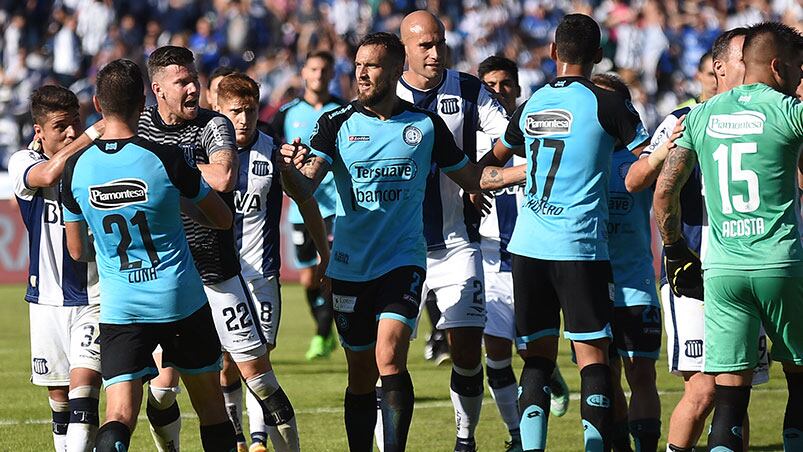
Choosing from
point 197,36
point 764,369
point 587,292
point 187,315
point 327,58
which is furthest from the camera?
point 197,36

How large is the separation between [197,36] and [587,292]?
69.9 feet

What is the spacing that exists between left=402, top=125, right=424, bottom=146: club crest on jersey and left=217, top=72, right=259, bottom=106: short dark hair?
132 cm

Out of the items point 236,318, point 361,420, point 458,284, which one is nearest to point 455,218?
point 458,284

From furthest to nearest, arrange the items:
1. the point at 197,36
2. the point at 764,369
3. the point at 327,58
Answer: the point at 197,36, the point at 327,58, the point at 764,369

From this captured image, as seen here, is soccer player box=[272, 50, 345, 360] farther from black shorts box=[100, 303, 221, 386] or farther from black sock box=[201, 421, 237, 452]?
black shorts box=[100, 303, 221, 386]

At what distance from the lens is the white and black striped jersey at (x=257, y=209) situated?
8.89 metres

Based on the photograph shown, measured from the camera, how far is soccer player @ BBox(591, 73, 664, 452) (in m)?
7.80

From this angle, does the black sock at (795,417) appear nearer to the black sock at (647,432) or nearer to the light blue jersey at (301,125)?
the black sock at (647,432)

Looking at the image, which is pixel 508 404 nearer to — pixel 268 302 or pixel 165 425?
pixel 268 302

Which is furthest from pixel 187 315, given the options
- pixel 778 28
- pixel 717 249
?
pixel 778 28

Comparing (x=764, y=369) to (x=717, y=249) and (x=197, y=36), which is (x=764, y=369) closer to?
(x=717, y=249)

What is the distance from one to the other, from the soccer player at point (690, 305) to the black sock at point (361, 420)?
168 centimetres

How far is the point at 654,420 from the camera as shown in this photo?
7754 mm

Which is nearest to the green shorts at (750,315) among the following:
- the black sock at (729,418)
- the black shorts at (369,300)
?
the black sock at (729,418)
